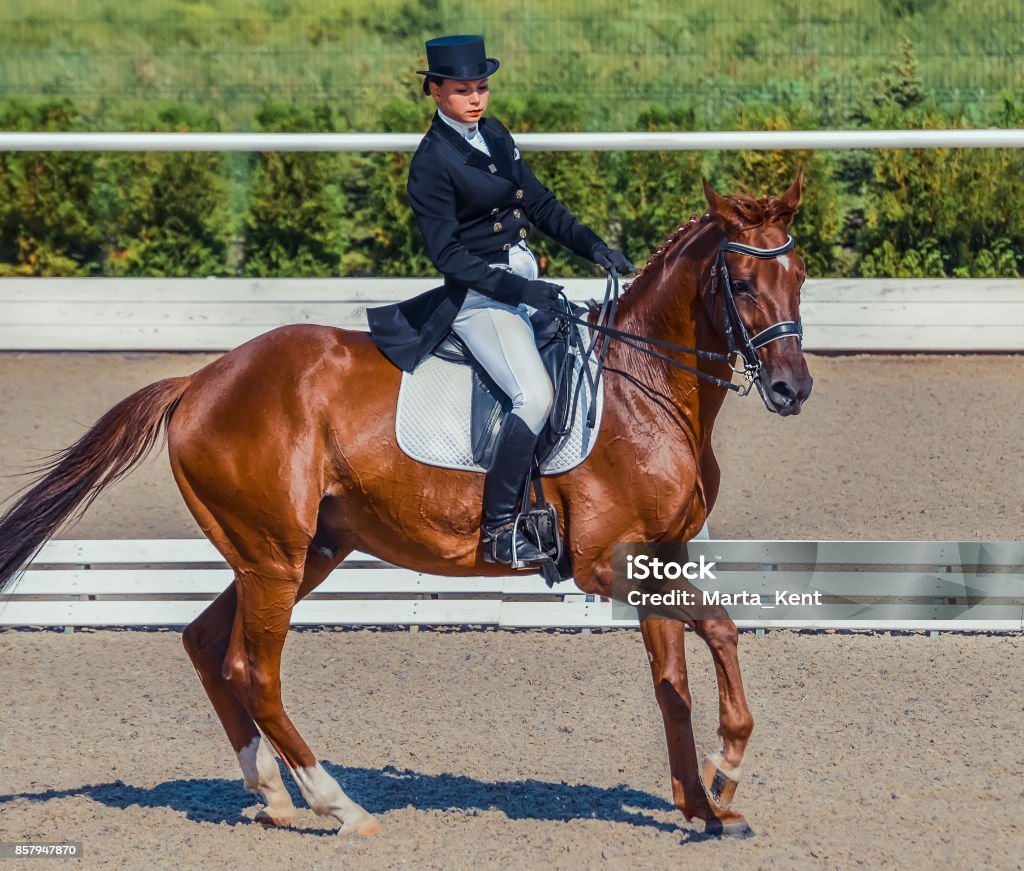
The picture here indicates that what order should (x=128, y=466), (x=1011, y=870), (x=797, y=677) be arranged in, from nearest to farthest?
(x=1011, y=870)
(x=128, y=466)
(x=797, y=677)

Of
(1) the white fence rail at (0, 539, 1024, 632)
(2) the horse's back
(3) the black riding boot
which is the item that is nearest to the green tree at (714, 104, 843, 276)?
(1) the white fence rail at (0, 539, 1024, 632)

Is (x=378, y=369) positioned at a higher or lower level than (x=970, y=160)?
higher

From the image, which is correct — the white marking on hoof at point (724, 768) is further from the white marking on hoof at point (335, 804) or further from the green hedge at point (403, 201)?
the green hedge at point (403, 201)

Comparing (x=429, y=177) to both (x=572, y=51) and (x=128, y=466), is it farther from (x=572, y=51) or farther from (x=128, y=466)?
(x=572, y=51)

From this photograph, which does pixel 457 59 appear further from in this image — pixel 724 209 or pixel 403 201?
pixel 403 201

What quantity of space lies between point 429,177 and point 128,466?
4.98 ft

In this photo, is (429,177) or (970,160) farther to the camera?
(970,160)

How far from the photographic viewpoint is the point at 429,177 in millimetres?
4961

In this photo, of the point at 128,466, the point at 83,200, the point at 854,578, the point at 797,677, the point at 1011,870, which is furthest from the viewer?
the point at 83,200

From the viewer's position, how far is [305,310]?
1031 centimetres

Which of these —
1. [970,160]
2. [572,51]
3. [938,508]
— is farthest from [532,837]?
[572,51]

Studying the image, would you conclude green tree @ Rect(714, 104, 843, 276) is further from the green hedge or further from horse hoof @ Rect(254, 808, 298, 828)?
horse hoof @ Rect(254, 808, 298, 828)

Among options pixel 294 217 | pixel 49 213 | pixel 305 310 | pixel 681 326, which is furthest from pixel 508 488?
pixel 49 213

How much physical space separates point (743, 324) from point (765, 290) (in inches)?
5.4
